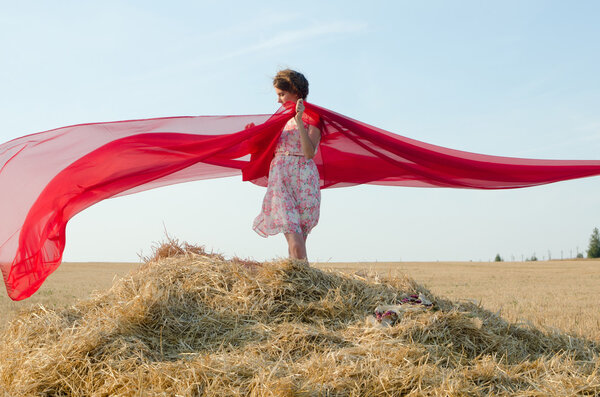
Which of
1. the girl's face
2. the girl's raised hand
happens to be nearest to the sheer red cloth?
→ the girl's face

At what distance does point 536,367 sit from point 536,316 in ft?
12.9

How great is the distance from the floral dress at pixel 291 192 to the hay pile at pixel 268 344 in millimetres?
814

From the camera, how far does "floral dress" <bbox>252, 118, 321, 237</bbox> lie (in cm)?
566

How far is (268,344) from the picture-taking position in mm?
3854

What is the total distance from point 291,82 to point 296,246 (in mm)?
1679

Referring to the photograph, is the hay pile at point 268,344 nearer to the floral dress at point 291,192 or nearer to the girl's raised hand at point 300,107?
the floral dress at point 291,192

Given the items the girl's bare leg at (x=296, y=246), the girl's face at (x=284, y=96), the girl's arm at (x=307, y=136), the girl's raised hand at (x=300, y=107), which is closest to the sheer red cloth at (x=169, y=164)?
the girl's face at (x=284, y=96)

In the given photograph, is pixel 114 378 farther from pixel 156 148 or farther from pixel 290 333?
pixel 156 148

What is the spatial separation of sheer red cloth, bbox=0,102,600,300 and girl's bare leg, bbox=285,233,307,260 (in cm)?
93

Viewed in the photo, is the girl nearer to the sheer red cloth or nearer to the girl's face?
the girl's face

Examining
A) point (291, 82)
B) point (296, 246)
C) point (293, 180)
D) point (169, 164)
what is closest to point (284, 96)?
point (291, 82)

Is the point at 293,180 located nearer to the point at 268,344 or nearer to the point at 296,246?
the point at 296,246

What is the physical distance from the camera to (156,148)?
18.5ft

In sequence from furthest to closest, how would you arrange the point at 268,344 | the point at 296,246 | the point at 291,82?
the point at 291,82
the point at 296,246
the point at 268,344
